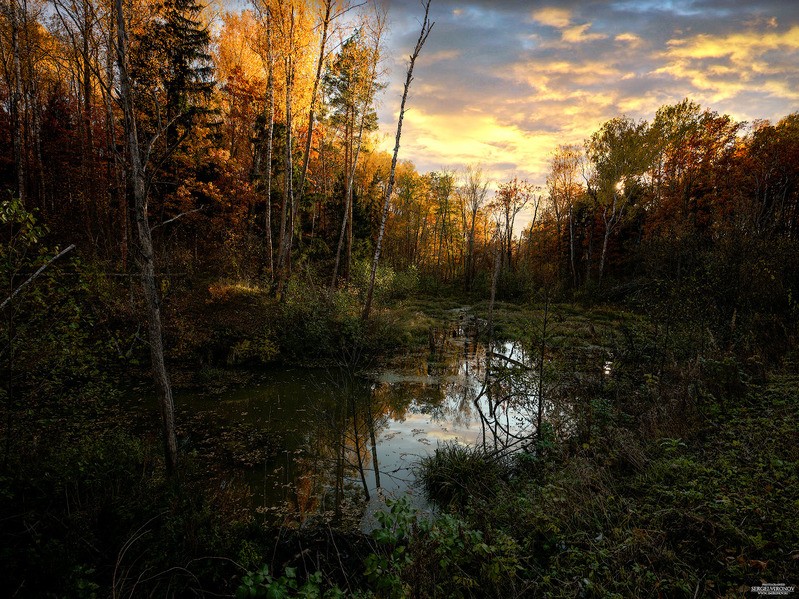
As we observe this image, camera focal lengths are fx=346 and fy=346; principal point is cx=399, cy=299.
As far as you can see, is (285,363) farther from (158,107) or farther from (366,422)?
(158,107)

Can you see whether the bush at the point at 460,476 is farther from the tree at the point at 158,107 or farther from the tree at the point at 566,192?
the tree at the point at 566,192

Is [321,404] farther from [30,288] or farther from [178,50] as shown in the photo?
[178,50]

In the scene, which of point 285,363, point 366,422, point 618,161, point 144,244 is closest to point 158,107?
point 144,244

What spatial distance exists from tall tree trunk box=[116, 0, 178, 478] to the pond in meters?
1.83

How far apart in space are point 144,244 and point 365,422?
5783 mm

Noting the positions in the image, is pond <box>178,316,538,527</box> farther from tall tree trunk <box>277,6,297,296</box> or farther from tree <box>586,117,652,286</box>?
tree <box>586,117,652,286</box>

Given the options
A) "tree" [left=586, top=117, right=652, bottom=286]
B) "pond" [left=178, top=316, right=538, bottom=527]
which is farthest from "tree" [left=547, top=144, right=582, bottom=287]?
"pond" [left=178, top=316, right=538, bottom=527]

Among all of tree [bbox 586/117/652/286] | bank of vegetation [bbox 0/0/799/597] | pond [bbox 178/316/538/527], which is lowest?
pond [bbox 178/316/538/527]

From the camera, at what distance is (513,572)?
9.77 ft

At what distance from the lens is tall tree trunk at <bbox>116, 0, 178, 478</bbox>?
4090 millimetres

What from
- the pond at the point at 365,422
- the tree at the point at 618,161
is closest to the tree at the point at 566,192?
the tree at the point at 618,161

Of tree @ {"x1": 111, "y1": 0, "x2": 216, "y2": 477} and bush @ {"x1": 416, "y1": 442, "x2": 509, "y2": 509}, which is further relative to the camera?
bush @ {"x1": 416, "y1": 442, "x2": 509, "y2": 509}

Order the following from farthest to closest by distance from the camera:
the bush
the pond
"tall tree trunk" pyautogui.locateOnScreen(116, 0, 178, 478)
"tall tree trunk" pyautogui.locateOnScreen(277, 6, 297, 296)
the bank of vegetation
A: "tall tree trunk" pyautogui.locateOnScreen(277, 6, 297, 296)
the pond
the bush
"tall tree trunk" pyautogui.locateOnScreen(116, 0, 178, 478)
the bank of vegetation

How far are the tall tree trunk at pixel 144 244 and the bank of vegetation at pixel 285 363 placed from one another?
0.11 feet
